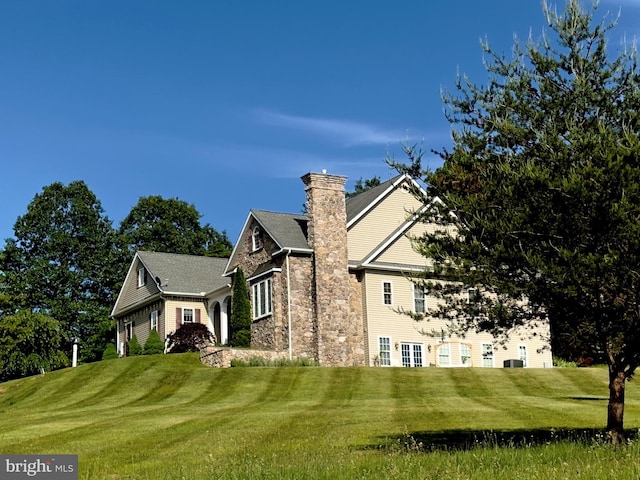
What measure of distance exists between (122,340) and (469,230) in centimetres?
3665

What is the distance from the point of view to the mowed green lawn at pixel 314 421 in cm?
1150

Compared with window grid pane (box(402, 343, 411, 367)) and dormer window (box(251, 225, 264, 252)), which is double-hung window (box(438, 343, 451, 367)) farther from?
dormer window (box(251, 225, 264, 252))

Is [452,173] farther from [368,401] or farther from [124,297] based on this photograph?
[124,297]

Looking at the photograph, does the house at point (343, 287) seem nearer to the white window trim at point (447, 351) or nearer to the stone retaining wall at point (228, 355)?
the white window trim at point (447, 351)

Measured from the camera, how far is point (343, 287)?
3634 centimetres

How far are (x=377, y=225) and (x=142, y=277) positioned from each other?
46.1ft

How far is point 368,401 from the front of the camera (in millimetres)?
25672

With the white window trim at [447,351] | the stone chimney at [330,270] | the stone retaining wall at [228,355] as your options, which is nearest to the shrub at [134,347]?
the stone retaining wall at [228,355]

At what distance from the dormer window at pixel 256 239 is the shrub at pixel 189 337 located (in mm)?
4418

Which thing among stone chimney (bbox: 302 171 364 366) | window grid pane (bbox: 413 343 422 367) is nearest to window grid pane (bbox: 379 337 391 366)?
stone chimney (bbox: 302 171 364 366)

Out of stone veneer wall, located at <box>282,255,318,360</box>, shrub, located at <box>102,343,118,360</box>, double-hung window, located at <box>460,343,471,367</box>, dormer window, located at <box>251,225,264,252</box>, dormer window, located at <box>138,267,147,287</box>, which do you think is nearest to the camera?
stone veneer wall, located at <box>282,255,318,360</box>

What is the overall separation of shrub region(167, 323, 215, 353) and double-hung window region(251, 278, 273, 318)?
3327 mm

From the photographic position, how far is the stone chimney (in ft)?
118

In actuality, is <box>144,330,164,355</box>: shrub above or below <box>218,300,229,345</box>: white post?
below
